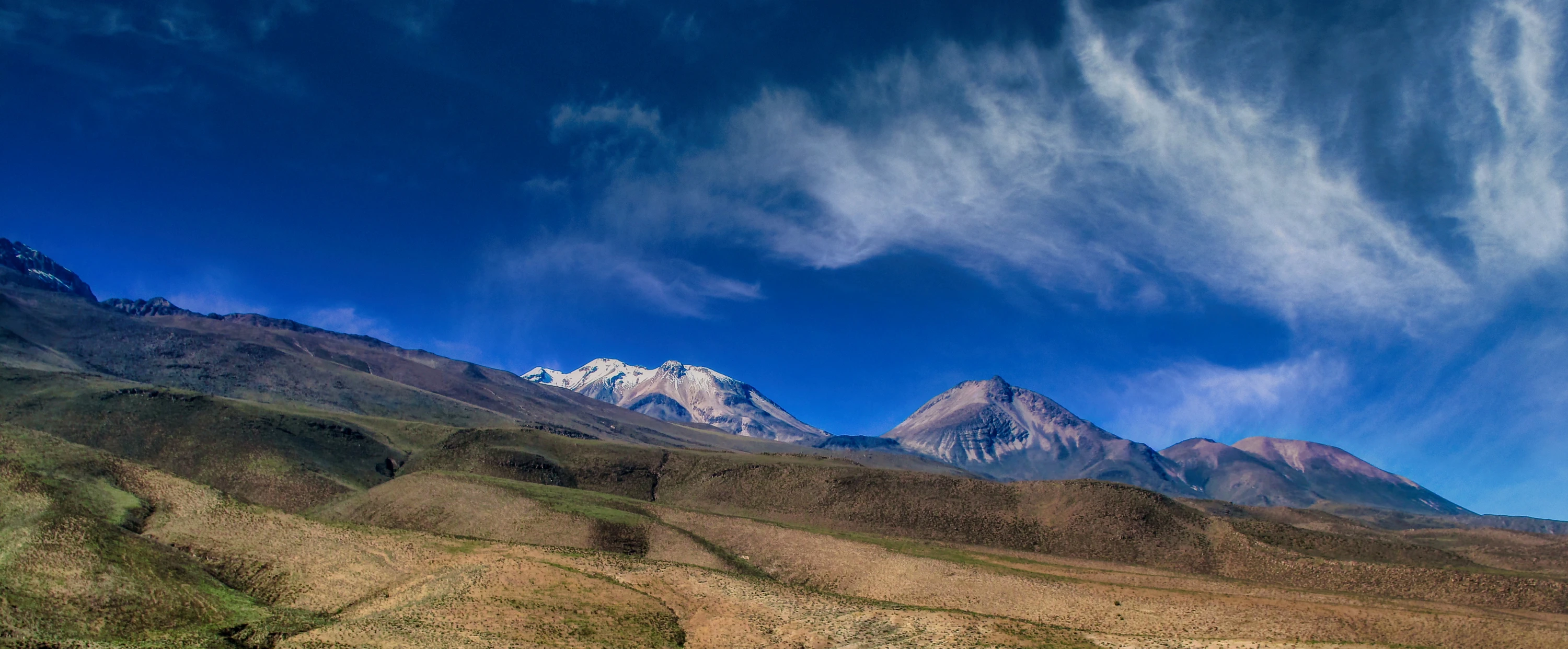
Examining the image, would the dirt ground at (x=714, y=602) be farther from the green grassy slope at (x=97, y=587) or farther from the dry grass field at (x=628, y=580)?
the green grassy slope at (x=97, y=587)

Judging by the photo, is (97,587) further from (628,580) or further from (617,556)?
(617,556)

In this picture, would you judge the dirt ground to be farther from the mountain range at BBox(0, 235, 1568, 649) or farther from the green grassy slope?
the green grassy slope

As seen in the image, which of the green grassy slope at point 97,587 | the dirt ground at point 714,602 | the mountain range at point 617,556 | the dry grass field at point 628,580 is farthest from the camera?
the mountain range at point 617,556

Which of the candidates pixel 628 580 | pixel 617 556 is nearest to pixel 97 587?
pixel 628 580

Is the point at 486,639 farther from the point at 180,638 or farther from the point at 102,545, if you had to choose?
the point at 102,545

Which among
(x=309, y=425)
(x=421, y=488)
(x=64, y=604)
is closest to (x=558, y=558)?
(x=64, y=604)

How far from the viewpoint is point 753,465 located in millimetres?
134625

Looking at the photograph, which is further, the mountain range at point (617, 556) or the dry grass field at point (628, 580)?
the mountain range at point (617, 556)

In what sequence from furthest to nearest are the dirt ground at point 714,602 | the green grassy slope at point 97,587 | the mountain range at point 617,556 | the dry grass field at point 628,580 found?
the mountain range at point 617,556 → the dirt ground at point 714,602 → the dry grass field at point 628,580 → the green grassy slope at point 97,587

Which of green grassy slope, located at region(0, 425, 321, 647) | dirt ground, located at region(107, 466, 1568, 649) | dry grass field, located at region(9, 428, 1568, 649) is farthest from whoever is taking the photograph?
dirt ground, located at region(107, 466, 1568, 649)

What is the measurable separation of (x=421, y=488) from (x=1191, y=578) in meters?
83.1

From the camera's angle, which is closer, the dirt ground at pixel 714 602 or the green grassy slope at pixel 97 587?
the green grassy slope at pixel 97 587

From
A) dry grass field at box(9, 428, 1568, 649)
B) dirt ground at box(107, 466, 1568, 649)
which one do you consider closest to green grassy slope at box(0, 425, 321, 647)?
dry grass field at box(9, 428, 1568, 649)

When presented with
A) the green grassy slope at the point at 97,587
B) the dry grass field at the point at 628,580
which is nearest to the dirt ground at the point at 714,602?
the dry grass field at the point at 628,580
